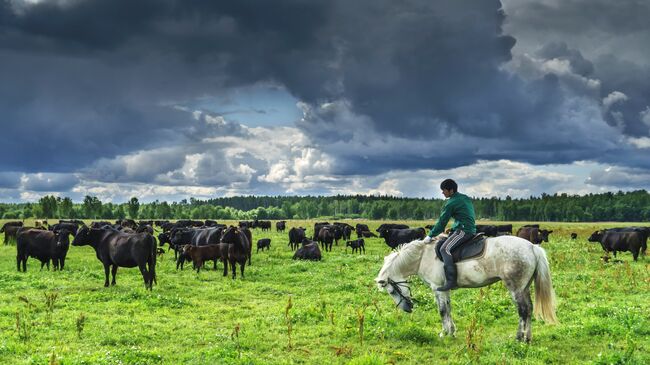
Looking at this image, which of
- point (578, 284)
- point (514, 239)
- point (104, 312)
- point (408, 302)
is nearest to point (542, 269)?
point (514, 239)

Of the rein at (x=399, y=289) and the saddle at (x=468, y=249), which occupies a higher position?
the saddle at (x=468, y=249)

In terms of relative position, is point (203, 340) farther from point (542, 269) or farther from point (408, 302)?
point (542, 269)

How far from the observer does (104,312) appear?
45.1 ft

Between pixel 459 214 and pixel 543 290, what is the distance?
2510mm

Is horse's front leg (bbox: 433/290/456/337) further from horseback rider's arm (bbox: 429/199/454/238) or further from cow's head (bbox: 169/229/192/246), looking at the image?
cow's head (bbox: 169/229/192/246)

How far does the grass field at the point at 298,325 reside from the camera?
9.48 metres

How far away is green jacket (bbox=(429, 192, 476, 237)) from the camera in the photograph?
35.6 feet

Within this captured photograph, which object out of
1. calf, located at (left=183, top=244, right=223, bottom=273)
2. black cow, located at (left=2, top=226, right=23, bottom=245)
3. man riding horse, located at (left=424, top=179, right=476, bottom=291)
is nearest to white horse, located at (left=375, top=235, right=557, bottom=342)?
man riding horse, located at (left=424, top=179, right=476, bottom=291)

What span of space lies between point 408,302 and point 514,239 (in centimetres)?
308

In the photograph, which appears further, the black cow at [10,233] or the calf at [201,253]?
the black cow at [10,233]

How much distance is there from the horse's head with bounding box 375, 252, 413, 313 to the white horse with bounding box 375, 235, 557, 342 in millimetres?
457

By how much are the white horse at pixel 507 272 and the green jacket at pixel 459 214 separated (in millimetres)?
525

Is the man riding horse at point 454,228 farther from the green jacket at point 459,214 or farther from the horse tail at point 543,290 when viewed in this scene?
the horse tail at point 543,290

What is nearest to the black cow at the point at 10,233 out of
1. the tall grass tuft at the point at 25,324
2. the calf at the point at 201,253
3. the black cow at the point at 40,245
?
the black cow at the point at 40,245
